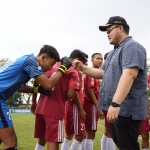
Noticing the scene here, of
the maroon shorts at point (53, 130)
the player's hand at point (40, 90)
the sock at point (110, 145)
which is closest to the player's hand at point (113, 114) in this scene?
the maroon shorts at point (53, 130)

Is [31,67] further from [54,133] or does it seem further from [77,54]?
[77,54]

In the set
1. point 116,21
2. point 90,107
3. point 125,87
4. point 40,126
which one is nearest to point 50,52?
point 116,21

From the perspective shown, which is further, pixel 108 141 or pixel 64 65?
pixel 108 141

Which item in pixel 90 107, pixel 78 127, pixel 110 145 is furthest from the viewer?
pixel 90 107

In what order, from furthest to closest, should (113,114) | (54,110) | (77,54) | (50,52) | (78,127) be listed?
(78,127)
(77,54)
(54,110)
(50,52)
(113,114)

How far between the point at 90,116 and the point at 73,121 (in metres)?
0.77

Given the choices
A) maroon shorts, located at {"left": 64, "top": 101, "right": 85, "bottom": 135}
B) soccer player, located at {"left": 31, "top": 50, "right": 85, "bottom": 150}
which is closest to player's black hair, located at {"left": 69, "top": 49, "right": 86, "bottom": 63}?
soccer player, located at {"left": 31, "top": 50, "right": 85, "bottom": 150}

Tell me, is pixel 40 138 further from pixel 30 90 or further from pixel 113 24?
pixel 113 24

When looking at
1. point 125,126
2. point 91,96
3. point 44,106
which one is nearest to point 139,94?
point 125,126

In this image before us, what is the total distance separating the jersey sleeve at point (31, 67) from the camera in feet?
13.0

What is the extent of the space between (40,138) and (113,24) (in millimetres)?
2522

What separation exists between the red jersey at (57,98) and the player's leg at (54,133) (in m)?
0.09

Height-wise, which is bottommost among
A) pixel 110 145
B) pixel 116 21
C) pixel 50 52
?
pixel 110 145

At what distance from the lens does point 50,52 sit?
436 cm
